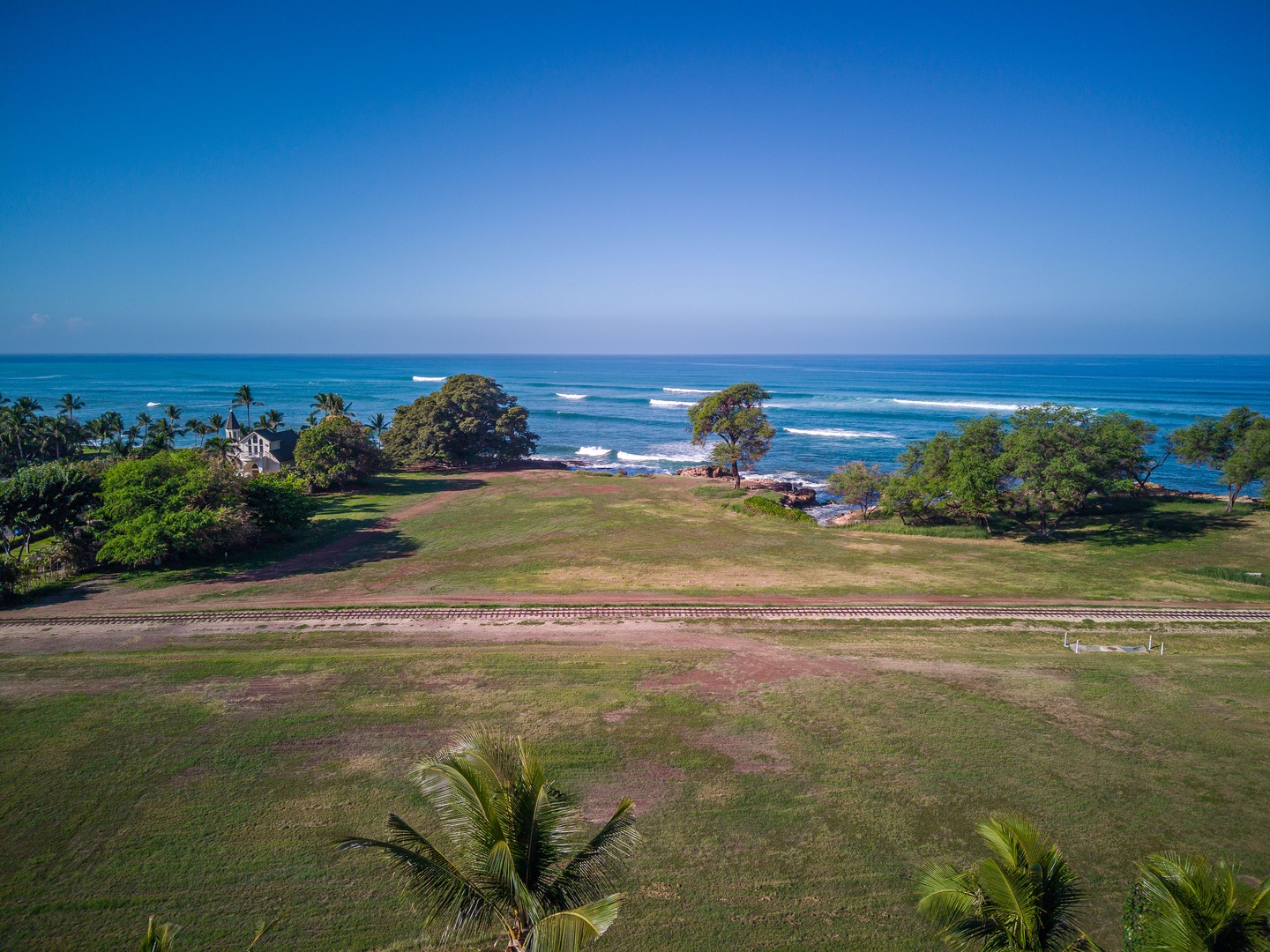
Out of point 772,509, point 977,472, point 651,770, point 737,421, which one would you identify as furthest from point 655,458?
point 651,770

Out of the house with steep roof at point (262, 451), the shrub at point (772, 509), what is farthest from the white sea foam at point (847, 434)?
the house with steep roof at point (262, 451)

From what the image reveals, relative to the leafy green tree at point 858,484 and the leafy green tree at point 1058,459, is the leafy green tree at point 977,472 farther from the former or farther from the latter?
the leafy green tree at point 858,484

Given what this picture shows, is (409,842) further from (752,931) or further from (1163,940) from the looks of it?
(1163,940)

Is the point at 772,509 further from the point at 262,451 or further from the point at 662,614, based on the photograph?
the point at 262,451

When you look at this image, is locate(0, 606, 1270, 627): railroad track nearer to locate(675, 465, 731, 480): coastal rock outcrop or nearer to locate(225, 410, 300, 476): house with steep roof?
locate(225, 410, 300, 476): house with steep roof

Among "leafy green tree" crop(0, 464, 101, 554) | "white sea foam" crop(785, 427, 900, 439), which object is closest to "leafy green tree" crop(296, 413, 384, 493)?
"leafy green tree" crop(0, 464, 101, 554)
